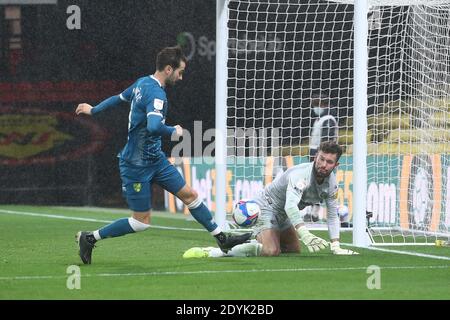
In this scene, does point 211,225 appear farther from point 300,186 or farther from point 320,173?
point 320,173

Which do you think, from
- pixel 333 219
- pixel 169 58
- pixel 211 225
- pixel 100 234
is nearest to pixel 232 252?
pixel 211 225

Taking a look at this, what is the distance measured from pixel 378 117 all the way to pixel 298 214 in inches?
210

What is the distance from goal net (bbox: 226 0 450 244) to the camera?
1352cm

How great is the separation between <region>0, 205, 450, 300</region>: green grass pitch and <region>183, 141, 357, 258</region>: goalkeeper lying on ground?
0.62 feet

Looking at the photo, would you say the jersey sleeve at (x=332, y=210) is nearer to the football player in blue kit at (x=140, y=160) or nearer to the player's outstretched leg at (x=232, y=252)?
the player's outstretched leg at (x=232, y=252)

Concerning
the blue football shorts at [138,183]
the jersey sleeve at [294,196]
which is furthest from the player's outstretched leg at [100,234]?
the jersey sleeve at [294,196]

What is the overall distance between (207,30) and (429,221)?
906cm

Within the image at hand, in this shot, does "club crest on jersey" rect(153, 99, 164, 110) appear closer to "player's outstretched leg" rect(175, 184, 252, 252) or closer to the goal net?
"player's outstretched leg" rect(175, 184, 252, 252)

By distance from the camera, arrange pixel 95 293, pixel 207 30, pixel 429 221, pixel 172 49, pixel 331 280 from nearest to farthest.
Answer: pixel 95 293
pixel 331 280
pixel 172 49
pixel 429 221
pixel 207 30

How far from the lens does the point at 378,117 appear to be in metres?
14.8
